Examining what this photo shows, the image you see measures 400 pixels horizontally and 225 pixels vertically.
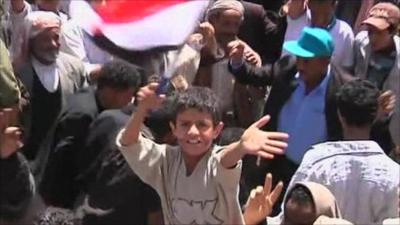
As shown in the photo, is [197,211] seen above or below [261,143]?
below

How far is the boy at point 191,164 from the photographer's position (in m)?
5.26

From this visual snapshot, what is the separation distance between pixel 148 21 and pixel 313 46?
111cm

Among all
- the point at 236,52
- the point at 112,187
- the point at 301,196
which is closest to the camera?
the point at 301,196

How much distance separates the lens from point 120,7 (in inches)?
221

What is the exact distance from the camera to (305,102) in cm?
634

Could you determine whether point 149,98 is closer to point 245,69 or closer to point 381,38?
point 245,69

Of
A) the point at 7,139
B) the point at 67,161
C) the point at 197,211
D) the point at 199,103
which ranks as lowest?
the point at 67,161

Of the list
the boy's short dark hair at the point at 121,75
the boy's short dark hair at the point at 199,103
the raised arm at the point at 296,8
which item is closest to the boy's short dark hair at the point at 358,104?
the boy's short dark hair at the point at 199,103

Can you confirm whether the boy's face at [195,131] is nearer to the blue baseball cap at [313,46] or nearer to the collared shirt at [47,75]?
the blue baseball cap at [313,46]

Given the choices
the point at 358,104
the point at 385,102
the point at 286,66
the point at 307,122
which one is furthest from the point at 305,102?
the point at 358,104

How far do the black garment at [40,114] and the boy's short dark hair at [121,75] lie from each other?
59cm

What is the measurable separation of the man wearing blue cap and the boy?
1003mm

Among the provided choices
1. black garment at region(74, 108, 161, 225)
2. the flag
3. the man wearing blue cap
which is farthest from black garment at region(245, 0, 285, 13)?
the flag

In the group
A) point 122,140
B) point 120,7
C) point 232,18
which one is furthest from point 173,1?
point 232,18
